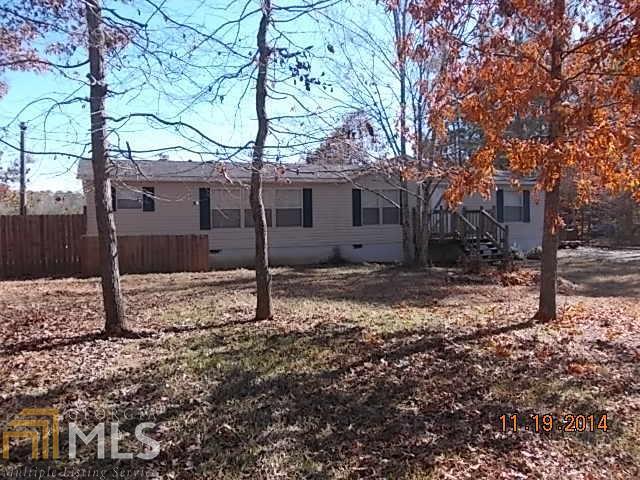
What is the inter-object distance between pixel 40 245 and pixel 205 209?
4.78 m

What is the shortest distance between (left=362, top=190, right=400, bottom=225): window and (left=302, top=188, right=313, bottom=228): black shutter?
84.2 inches

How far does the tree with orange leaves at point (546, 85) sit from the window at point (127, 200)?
36.1 feet

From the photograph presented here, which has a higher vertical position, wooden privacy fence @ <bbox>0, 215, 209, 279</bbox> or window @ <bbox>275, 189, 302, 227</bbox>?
window @ <bbox>275, 189, 302, 227</bbox>

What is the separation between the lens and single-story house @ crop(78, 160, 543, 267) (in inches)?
601

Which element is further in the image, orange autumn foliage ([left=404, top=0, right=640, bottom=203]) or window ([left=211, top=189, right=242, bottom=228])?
window ([left=211, top=189, right=242, bottom=228])

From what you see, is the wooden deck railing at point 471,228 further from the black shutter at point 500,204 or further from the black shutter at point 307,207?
the black shutter at point 307,207

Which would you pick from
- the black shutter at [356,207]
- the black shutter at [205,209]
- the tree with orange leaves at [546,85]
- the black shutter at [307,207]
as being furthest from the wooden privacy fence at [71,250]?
the tree with orange leaves at [546,85]

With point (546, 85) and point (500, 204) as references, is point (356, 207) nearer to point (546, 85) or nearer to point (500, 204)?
point (500, 204)

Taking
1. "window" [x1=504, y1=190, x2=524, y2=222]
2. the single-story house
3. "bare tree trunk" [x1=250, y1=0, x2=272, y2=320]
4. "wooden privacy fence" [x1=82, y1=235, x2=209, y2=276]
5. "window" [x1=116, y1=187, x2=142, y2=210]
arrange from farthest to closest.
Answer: "window" [x1=504, y1=190, x2=524, y2=222] < the single-story house < "window" [x1=116, y1=187, x2=142, y2=210] < "wooden privacy fence" [x1=82, y1=235, x2=209, y2=276] < "bare tree trunk" [x1=250, y1=0, x2=272, y2=320]

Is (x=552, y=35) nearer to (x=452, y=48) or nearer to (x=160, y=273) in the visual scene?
(x=452, y=48)

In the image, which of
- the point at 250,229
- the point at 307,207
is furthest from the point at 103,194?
the point at 307,207
